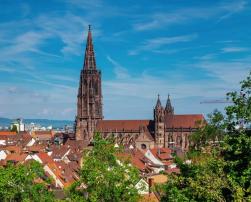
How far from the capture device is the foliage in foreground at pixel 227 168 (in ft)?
73.0

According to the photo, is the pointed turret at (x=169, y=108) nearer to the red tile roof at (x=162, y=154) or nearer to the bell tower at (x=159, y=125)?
the bell tower at (x=159, y=125)

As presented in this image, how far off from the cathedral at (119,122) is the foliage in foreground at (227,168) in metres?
114

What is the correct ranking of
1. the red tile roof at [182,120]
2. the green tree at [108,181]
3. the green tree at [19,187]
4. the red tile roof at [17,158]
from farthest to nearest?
the red tile roof at [182,120], the red tile roof at [17,158], the green tree at [19,187], the green tree at [108,181]

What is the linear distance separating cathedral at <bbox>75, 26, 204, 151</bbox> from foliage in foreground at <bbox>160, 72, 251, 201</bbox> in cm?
11409

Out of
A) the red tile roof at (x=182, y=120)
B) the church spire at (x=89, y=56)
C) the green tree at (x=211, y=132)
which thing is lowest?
the green tree at (x=211, y=132)

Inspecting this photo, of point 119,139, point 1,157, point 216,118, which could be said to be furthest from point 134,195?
point 119,139

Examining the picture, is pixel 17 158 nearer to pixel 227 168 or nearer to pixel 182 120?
pixel 227 168

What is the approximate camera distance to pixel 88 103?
154 meters

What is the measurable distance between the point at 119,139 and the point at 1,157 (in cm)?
6343

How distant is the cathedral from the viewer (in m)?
144

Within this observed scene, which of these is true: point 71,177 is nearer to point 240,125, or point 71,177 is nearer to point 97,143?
point 97,143

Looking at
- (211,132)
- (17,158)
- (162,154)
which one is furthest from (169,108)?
(211,132)

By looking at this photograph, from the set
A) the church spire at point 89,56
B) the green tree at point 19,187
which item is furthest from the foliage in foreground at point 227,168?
the church spire at point 89,56

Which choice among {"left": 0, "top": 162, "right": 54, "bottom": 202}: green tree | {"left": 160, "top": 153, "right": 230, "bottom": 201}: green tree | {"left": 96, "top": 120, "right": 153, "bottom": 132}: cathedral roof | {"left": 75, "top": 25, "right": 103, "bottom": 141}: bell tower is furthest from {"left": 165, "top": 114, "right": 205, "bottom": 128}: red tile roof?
{"left": 160, "top": 153, "right": 230, "bottom": 201}: green tree
